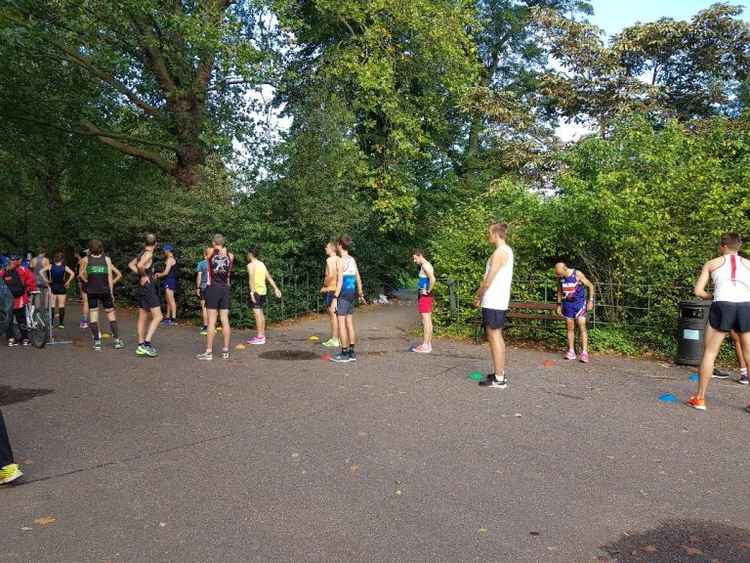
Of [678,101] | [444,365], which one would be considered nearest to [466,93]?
[678,101]

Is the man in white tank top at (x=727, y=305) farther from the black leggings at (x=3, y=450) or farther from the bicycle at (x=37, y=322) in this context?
the bicycle at (x=37, y=322)

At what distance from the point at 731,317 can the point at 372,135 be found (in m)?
14.3

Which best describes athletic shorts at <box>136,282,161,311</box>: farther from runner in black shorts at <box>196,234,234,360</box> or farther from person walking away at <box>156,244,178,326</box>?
person walking away at <box>156,244,178,326</box>

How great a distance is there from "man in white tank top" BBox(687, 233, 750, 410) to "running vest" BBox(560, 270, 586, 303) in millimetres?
2903

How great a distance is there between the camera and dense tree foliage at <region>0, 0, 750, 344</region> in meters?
10.4

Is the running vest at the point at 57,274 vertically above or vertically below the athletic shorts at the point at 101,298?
above

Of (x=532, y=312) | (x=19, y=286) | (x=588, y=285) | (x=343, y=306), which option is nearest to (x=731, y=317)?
(x=588, y=285)

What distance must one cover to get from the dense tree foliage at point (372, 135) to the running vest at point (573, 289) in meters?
1.38

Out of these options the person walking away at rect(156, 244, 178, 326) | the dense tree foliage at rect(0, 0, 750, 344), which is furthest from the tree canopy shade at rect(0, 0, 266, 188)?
the person walking away at rect(156, 244, 178, 326)

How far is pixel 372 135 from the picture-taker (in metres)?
18.9

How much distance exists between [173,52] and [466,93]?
934 centimetres

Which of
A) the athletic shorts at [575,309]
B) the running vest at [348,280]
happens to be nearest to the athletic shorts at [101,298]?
the running vest at [348,280]

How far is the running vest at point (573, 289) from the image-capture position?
9289mm

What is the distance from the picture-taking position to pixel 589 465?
465cm
